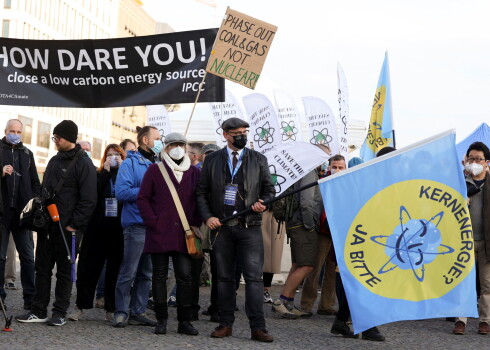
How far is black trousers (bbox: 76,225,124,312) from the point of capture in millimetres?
9109

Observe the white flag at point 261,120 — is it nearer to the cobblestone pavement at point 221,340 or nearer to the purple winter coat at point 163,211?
the cobblestone pavement at point 221,340

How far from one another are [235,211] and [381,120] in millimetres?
7683

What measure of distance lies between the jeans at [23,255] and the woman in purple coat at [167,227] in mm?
1932

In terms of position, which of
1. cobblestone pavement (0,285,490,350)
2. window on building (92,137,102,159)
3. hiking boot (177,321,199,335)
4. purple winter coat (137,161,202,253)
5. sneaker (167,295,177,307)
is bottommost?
cobblestone pavement (0,285,490,350)

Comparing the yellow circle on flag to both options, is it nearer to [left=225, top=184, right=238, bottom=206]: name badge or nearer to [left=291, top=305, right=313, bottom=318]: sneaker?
[left=225, top=184, right=238, bottom=206]: name badge

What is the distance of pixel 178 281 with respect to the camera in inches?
328

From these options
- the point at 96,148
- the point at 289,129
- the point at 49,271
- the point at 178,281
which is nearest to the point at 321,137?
the point at 289,129

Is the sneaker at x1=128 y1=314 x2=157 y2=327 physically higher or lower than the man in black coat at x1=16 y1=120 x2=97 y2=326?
lower

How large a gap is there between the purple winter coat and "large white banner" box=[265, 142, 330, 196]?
1300mm

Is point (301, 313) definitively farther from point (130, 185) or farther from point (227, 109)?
point (227, 109)

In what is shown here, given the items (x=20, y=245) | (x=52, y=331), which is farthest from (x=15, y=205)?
(x=52, y=331)

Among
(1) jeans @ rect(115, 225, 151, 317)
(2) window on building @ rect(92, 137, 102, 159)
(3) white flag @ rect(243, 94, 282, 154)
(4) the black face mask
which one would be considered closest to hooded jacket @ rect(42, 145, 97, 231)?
(1) jeans @ rect(115, 225, 151, 317)

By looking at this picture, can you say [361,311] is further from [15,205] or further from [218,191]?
[15,205]

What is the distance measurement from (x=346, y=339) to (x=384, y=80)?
8230 mm
